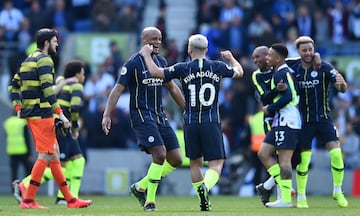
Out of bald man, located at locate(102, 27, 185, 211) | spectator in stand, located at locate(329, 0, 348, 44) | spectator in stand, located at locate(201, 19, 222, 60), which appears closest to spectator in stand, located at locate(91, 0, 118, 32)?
spectator in stand, located at locate(201, 19, 222, 60)

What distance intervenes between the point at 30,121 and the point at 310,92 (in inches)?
170

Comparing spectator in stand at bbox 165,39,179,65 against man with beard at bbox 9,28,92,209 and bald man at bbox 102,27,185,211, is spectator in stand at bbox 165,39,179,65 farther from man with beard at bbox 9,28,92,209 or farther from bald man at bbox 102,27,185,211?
bald man at bbox 102,27,185,211

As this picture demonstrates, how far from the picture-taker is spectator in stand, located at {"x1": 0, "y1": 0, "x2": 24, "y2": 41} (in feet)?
101

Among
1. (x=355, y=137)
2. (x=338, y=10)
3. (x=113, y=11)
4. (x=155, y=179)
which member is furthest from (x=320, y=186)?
(x=155, y=179)

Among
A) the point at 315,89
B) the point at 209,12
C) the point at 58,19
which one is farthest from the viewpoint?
the point at 209,12

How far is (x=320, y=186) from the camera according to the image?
2672cm

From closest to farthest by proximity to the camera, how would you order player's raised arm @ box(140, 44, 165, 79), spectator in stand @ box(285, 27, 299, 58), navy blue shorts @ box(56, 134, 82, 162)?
player's raised arm @ box(140, 44, 165, 79) < navy blue shorts @ box(56, 134, 82, 162) < spectator in stand @ box(285, 27, 299, 58)

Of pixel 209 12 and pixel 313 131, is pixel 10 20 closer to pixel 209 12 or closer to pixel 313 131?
pixel 209 12

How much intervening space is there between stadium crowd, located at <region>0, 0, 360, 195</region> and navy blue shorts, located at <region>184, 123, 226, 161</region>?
405 inches

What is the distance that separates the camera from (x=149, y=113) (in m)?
17.2

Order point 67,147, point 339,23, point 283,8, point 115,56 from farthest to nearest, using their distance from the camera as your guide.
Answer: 1. point 283,8
2. point 339,23
3. point 115,56
4. point 67,147

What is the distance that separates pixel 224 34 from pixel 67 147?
10.2 metres

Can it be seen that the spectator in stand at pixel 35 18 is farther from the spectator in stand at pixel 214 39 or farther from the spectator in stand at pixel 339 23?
the spectator in stand at pixel 339 23

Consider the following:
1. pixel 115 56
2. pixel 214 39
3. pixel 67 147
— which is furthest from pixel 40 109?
pixel 214 39
